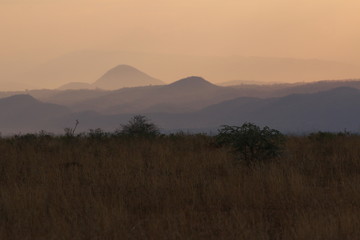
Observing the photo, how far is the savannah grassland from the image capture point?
789 cm

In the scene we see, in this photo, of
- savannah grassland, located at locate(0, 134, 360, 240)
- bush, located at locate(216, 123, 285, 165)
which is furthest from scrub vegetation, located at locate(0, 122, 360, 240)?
bush, located at locate(216, 123, 285, 165)

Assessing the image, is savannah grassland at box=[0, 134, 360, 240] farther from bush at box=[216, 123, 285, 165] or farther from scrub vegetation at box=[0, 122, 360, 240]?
bush at box=[216, 123, 285, 165]

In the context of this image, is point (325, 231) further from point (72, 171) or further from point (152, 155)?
point (152, 155)

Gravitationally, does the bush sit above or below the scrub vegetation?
above

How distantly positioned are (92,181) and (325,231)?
18.6 feet

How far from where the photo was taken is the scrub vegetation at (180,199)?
7895 mm

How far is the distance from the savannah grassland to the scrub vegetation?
19 millimetres

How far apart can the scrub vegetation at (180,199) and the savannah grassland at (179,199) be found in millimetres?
19

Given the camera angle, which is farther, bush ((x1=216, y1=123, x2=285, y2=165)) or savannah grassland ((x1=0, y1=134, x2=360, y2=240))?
bush ((x1=216, y1=123, x2=285, y2=165))

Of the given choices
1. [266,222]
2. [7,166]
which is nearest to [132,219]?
[266,222]

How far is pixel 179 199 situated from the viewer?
9844 mm

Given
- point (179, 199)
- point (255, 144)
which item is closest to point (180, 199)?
point (179, 199)

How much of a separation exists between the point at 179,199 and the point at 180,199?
2 centimetres

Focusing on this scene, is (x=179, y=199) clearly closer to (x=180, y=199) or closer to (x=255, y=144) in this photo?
(x=180, y=199)
